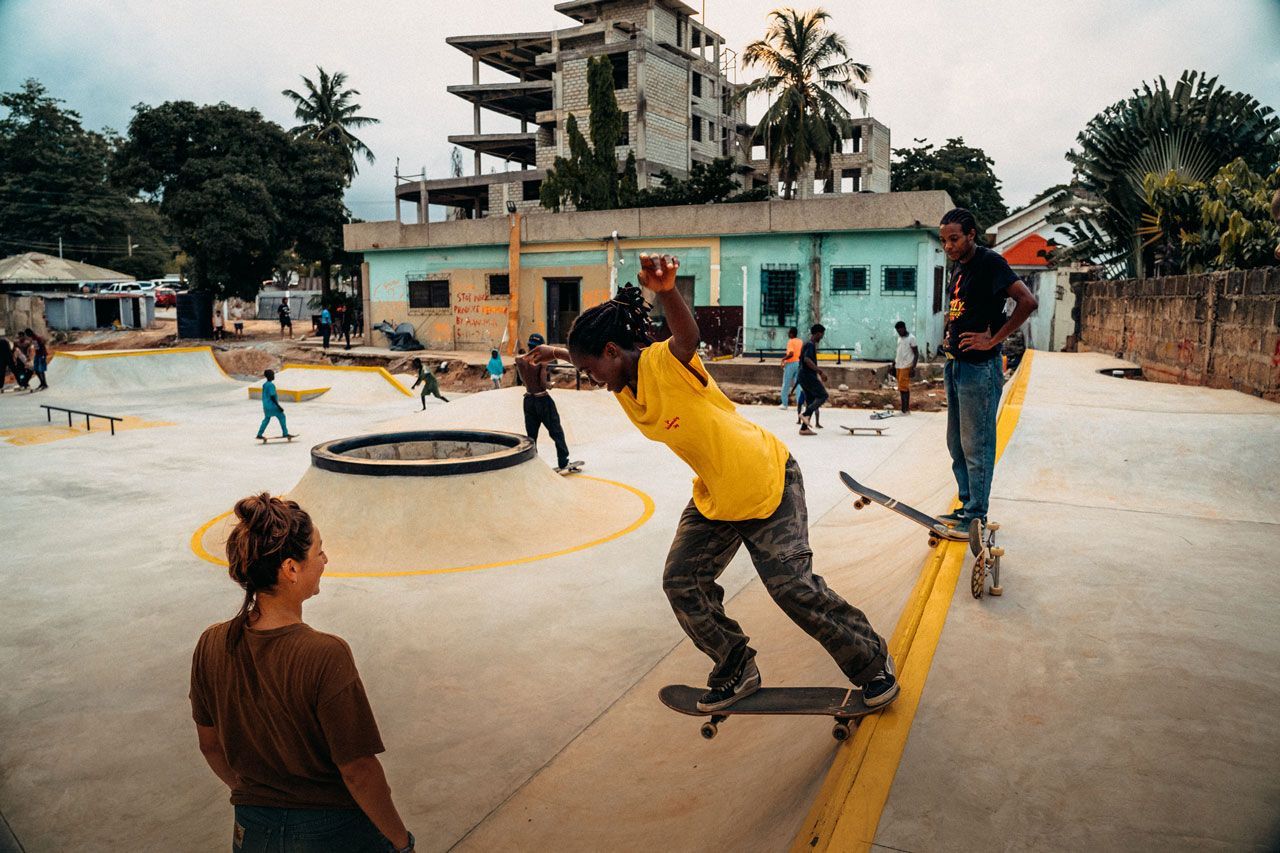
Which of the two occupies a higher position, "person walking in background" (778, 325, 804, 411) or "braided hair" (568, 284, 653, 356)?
"braided hair" (568, 284, 653, 356)

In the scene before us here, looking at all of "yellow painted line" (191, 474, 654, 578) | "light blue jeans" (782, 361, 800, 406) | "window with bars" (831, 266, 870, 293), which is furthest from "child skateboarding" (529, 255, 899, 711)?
"window with bars" (831, 266, 870, 293)

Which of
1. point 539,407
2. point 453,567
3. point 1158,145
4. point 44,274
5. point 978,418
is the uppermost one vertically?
point 1158,145

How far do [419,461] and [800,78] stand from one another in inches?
1432

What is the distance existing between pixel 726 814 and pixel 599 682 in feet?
5.77

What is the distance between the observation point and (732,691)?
345cm

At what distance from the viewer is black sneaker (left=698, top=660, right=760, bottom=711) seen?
3414 mm

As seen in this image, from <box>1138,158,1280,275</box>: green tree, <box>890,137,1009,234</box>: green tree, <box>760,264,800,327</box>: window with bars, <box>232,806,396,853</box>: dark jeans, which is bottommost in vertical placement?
<box>232,806,396,853</box>: dark jeans

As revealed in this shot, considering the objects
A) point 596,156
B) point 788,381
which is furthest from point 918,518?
point 596,156

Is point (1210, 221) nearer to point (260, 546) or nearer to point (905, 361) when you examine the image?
point (905, 361)

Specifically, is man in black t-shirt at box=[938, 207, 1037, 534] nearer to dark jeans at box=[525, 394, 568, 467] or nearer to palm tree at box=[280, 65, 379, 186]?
dark jeans at box=[525, 394, 568, 467]

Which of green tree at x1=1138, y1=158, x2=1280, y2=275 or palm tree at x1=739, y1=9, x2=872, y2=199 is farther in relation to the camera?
palm tree at x1=739, y1=9, x2=872, y2=199

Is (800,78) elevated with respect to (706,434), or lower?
elevated

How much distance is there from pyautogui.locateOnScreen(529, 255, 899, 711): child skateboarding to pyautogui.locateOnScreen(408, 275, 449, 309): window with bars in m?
29.6

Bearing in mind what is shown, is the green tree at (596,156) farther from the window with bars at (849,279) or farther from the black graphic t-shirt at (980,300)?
the black graphic t-shirt at (980,300)
